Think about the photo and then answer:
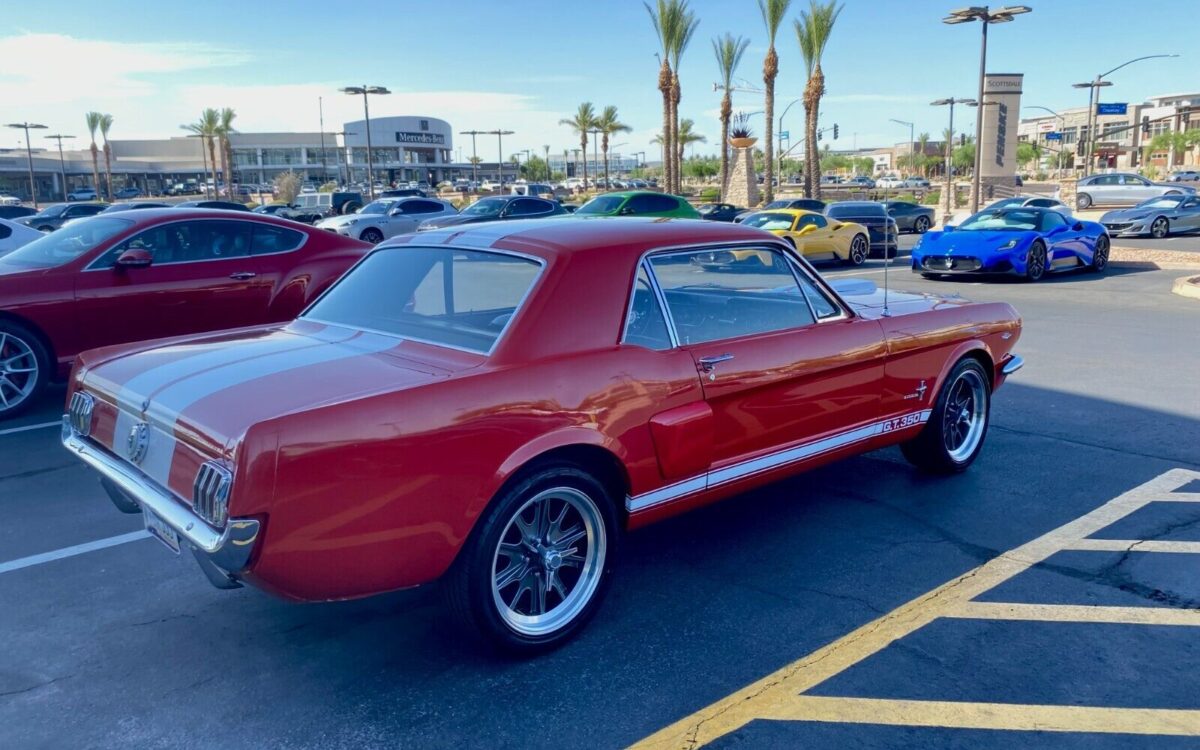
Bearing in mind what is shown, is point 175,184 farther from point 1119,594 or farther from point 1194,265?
point 1119,594

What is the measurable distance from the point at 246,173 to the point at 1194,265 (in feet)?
343

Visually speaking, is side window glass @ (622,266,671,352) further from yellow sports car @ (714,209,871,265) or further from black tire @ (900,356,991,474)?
yellow sports car @ (714,209,871,265)

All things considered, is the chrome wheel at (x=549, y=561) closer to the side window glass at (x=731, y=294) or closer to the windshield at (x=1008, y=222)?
the side window glass at (x=731, y=294)

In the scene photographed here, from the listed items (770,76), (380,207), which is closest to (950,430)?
(380,207)

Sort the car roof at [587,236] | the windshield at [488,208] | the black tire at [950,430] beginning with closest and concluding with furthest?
the car roof at [587,236]
the black tire at [950,430]
the windshield at [488,208]

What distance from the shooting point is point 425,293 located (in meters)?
4.22

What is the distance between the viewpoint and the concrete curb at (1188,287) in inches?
544

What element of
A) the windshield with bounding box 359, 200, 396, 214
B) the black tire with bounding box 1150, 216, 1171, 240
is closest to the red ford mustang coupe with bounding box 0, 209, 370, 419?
the windshield with bounding box 359, 200, 396, 214

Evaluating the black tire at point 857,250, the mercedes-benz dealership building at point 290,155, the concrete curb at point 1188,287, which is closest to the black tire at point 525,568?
the concrete curb at point 1188,287

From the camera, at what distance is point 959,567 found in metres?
4.24

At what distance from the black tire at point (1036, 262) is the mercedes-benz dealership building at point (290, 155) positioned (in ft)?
300

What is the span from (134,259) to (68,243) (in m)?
0.71

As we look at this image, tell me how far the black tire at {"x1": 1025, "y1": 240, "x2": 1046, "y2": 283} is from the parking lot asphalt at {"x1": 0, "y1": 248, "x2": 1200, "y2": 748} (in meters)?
11.2

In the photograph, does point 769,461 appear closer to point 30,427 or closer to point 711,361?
point 711,361
